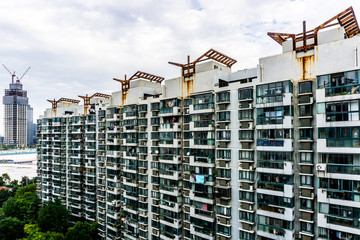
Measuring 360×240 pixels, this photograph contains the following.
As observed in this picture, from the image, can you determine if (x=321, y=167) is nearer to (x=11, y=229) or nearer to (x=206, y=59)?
(x=206, y=59)

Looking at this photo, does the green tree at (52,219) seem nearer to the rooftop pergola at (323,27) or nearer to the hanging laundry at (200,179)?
the hanging laundry at (200,179)

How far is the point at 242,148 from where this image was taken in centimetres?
2955

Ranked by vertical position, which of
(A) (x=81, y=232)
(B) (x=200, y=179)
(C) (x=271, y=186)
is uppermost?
(C) (x=271, y=186)

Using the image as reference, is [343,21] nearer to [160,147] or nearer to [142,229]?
[160,147]

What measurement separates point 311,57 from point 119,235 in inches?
1913

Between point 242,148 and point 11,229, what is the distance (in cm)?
5971

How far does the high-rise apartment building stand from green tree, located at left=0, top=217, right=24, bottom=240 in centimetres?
2358

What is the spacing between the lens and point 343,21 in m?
25.6

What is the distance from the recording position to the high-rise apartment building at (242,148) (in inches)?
918

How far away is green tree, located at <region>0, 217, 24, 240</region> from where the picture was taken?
1972 inches

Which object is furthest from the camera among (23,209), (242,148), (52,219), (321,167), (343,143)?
(23,209)

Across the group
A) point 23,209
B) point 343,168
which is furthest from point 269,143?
point 23,209

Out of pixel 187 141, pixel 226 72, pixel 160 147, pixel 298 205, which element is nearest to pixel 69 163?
pixel 160 147

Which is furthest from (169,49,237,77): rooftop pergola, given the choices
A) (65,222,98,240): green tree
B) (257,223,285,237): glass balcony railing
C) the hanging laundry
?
(65,222,98,240): green tree
